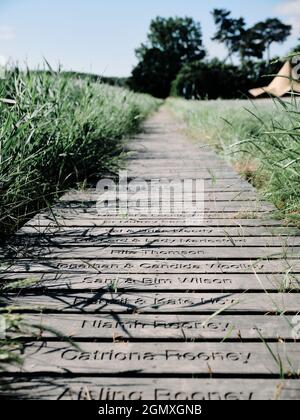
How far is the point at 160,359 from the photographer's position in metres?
1.08

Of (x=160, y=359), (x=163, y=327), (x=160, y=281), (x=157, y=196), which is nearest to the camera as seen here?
(x=160, y=359)

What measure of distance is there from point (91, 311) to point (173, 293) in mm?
320

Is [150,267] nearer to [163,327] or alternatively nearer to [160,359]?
[163,327]

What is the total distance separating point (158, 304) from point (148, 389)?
1.42 feet

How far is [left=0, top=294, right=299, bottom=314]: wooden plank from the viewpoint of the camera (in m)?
1.34

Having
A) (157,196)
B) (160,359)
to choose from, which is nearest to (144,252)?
(160,359)

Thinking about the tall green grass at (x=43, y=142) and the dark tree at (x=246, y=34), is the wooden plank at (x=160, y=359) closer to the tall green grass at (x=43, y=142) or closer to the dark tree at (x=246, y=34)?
the tall green grass at (x=43, y=142)

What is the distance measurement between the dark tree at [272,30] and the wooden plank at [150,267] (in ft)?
199

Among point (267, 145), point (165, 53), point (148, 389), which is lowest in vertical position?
point (148, 389)

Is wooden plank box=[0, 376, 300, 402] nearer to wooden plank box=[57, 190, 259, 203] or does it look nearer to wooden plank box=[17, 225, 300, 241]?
wooden plank box=[17, 225, 300, 241]

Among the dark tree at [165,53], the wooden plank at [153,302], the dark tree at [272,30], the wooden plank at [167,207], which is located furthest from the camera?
the dark tree at [272,30]

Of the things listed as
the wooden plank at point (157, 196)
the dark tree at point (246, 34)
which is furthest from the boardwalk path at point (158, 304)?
the dark tree at point (246, 34)

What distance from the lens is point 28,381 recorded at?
38.8 inches

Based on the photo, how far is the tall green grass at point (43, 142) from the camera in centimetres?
216
